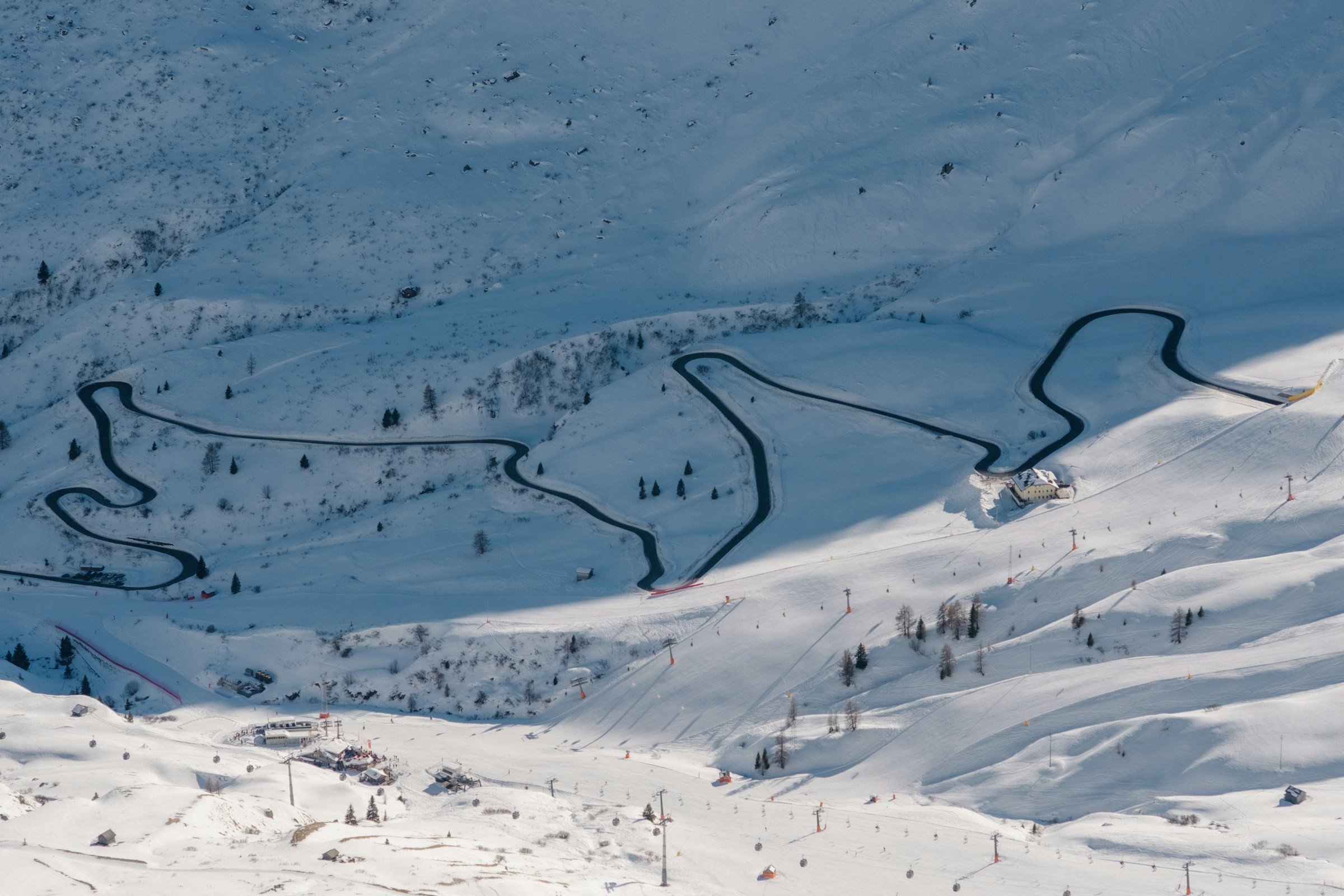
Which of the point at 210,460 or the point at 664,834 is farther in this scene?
the point at 210,460

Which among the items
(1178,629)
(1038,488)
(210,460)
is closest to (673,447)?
(1038,488)

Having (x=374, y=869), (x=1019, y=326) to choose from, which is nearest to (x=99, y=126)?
(x=1019, y=326)

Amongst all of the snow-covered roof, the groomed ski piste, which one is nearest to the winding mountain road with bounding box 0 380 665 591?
the groomed ski piste

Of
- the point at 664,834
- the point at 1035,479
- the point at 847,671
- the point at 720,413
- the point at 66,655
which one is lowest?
the point at 664,834

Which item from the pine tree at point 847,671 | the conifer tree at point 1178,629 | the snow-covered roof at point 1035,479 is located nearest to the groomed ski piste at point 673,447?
the conifer tree at point 1178,629

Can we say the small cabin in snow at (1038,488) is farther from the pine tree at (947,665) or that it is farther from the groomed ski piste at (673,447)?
the pine tree at (947,665)

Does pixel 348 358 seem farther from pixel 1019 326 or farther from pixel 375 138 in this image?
pixel 1019 326

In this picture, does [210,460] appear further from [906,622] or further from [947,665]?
[947,665]
